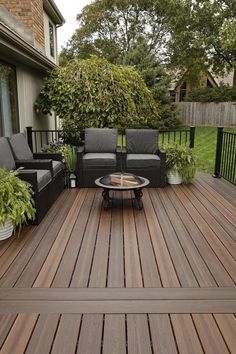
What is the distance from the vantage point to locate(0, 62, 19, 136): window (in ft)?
15.3

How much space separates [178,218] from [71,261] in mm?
1615

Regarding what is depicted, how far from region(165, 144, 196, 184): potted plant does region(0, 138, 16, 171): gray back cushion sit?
107 inches

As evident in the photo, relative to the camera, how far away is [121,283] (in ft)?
7.26

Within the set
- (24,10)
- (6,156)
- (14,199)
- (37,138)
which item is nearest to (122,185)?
(14,199)

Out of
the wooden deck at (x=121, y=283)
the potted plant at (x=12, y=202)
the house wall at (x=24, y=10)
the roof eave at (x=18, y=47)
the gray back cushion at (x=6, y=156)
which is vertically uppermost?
the house wall at (x=24, y=10)

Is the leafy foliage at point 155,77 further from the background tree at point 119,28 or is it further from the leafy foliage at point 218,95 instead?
the background tree at point 119,28

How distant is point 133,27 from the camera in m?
18.5

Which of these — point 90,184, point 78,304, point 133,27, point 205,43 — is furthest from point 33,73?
point 133,27

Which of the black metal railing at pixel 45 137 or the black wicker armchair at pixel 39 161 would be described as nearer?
the black wicker armchair at pixel 39 161

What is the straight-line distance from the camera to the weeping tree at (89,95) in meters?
5.92

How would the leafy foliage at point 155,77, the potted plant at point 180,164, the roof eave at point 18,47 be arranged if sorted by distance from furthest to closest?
the leafy foliage at point 155,77
the potted plant at point 180,164
the roof eave at point 18,47

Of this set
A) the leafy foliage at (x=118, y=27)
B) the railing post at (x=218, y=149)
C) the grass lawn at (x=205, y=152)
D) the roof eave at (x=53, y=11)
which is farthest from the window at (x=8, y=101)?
the leafy foliage at (x=118, y=27)

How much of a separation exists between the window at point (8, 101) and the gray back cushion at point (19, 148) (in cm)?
52

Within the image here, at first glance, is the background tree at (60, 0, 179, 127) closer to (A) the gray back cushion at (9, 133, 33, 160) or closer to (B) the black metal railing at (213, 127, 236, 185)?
(B) the black metal railing at (213, 127, 236, 185)
